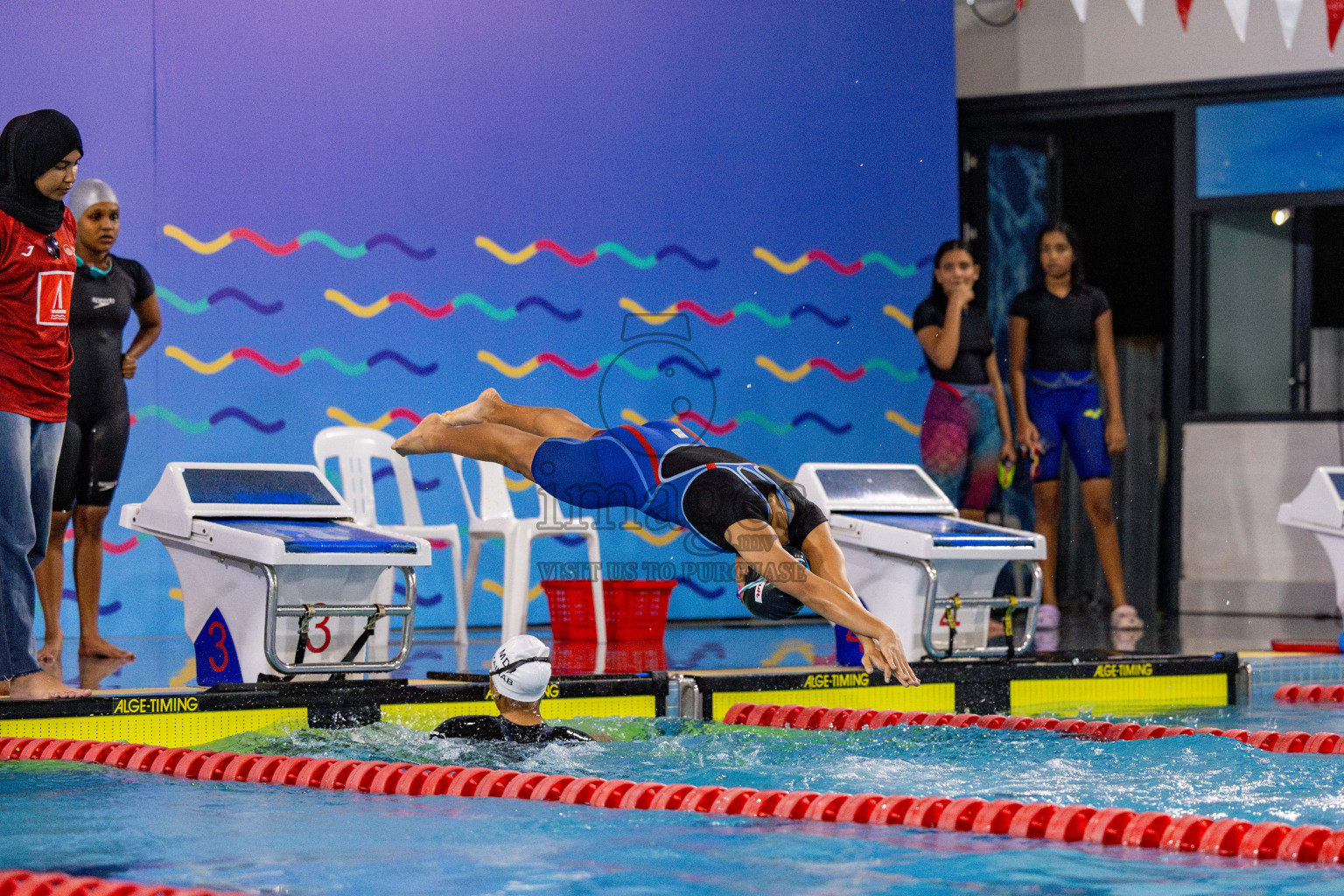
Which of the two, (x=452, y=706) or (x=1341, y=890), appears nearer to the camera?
(x=1341, y=890)

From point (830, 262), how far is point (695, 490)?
204 inches

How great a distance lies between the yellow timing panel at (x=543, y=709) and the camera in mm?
6039

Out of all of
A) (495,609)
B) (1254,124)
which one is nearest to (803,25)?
(1254,124)

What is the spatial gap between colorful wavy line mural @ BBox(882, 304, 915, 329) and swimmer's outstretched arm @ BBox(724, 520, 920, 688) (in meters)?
5.43

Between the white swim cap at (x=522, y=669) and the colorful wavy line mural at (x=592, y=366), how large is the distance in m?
4.56

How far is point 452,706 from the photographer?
20.2ft

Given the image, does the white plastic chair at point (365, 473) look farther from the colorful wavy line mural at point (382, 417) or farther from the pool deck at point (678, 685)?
the colorful wavy line mural at point (382, 417)

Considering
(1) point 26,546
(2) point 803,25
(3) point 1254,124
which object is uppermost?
(2) point 803,25

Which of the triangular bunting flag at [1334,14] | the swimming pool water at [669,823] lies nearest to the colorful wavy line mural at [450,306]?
the swimming pool water at [669,823]

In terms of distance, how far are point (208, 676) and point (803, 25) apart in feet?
20.4

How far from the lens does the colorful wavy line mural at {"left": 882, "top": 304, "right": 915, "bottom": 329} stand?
35.2ft

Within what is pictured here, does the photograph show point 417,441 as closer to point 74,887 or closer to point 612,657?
point 612,657

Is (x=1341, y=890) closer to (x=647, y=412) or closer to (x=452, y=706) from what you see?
(x=452, y=706)

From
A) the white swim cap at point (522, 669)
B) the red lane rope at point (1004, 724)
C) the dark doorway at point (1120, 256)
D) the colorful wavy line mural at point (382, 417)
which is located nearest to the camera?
the white swim cap at point (522, 669)
